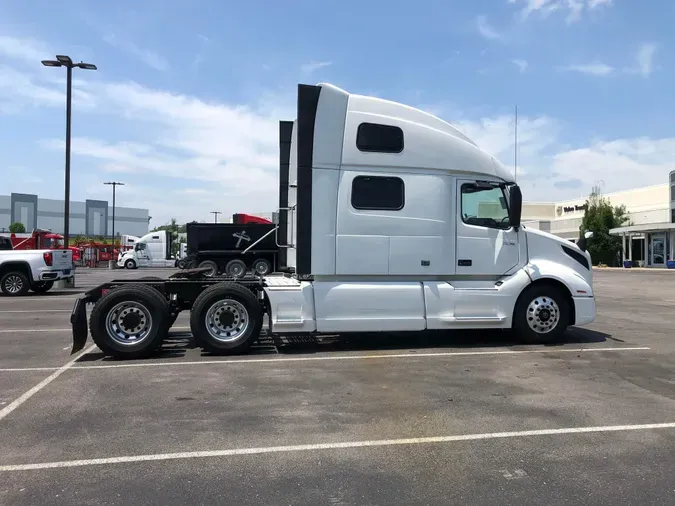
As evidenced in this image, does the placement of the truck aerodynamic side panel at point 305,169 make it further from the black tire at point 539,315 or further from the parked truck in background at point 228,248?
the parked truck in background at point 228,248

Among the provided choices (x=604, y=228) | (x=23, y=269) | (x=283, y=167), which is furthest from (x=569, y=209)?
(x=283, y=167)

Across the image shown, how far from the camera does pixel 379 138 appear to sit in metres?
8.45

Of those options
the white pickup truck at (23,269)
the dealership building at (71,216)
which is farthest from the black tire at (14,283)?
the dealership building at (71,216)

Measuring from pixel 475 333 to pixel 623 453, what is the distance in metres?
5.93

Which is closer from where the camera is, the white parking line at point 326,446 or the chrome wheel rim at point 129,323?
the white parking line at point 326,446

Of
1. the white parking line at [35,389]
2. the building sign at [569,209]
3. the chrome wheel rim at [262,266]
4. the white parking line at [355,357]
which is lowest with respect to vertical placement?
the white parking line at [35,389]

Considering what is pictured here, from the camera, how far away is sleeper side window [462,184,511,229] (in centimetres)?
878

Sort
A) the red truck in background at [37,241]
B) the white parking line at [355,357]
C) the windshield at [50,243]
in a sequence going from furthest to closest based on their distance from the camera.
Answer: the windshield at [50,243]
the red truck in background at [37,241]
the white parking line at [355,357]

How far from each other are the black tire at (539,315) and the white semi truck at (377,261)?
0.06ft

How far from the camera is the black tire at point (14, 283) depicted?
18.6m

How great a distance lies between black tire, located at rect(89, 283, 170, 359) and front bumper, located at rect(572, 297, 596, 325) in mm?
6602

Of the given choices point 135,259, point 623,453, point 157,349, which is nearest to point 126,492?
point 623,453

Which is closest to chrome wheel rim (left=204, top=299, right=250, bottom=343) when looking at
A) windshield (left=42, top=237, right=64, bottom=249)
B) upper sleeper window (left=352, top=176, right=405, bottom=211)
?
upper sleeper window (left=352, top=176, right=405, bottom=211)

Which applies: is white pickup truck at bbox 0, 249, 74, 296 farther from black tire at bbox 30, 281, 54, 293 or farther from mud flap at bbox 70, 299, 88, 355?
mud flap at bbox 70, 299, 88, 355
